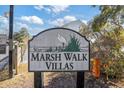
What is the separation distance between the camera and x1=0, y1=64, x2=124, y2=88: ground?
19.6 feet

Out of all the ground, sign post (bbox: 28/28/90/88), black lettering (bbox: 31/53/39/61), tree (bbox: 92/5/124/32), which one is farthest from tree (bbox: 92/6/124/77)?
black lettering (bbox: 31/53/39/61)

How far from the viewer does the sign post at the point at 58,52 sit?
18.3 feet

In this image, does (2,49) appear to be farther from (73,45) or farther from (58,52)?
(73,45)

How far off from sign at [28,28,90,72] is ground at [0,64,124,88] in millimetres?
373

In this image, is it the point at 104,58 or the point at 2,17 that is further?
the point at 104,58

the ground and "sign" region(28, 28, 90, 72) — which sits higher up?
"sign" region(28, 28, 90, 72)

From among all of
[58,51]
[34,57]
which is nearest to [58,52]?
[58,51]

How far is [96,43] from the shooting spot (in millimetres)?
6250

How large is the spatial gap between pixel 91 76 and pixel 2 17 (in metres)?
2.07

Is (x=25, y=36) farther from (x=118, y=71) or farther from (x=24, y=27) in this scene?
(x=118, y=71)

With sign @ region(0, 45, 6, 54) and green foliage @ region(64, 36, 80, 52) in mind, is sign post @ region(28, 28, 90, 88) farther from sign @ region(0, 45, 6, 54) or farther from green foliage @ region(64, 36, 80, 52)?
sign @ region(0, 45, 6, 54)

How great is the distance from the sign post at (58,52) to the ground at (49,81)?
36 cm

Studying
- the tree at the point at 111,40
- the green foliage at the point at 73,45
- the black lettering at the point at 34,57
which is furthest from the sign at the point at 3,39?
the tree at the point at 111,40
